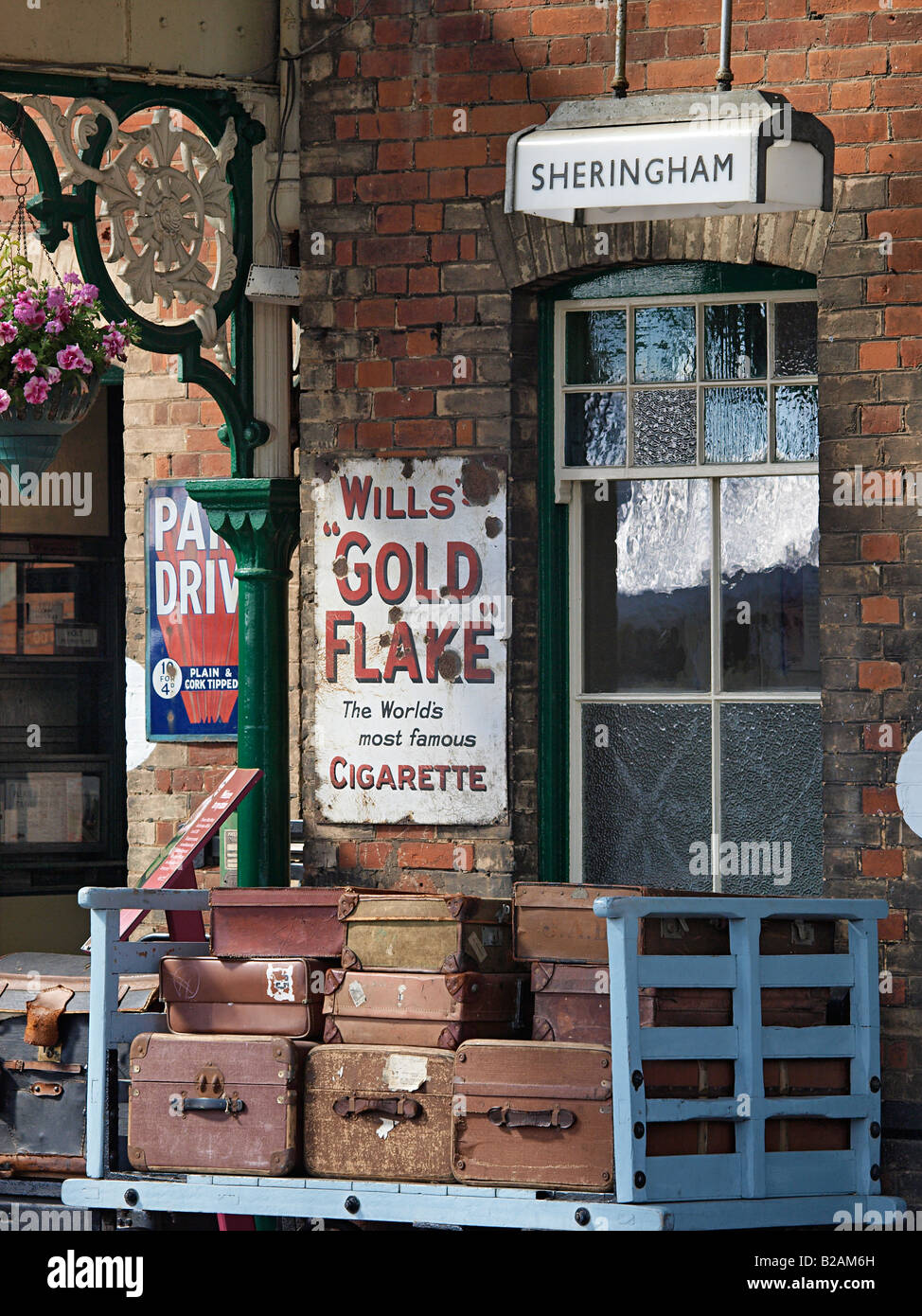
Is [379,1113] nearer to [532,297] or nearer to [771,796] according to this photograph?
[771,796]

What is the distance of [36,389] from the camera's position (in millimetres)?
6766

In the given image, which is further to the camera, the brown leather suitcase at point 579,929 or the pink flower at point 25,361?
the pink flower at point 25,361

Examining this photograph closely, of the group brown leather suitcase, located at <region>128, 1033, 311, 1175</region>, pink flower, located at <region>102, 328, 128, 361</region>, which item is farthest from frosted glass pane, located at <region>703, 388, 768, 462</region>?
brown leather suitcase, located at <region>128, 1033, 311, 1175</region>

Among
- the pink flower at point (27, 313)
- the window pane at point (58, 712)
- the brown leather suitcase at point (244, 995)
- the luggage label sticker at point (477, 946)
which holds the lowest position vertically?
the brown leather suitcase at point (244, 995)

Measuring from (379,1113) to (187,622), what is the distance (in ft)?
10.2

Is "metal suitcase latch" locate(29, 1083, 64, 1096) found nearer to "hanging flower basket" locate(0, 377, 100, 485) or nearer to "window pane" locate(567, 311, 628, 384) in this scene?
"hanging flower basket" locate(0, 377, 100, 485)

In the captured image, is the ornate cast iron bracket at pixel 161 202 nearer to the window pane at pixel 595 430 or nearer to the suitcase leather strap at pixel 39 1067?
the window pane at pixel 595 430

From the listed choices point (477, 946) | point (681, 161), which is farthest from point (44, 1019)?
point (681, 161)

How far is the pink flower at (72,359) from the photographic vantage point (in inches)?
268

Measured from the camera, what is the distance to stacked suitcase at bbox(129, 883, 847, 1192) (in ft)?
18.0

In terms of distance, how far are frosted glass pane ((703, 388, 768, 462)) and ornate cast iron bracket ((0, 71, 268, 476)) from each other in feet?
5.67

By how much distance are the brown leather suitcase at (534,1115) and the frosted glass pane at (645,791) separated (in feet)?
5.10

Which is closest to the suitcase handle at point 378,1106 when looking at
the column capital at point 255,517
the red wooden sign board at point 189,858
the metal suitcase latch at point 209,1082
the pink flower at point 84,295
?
the metal suitcase latch at point 209,1082
